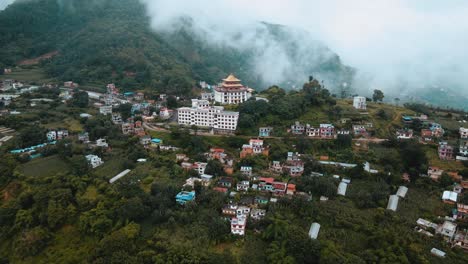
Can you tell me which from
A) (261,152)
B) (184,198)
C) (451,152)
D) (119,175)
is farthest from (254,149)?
(451,152)

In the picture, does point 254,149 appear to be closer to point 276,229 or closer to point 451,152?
point 276,229

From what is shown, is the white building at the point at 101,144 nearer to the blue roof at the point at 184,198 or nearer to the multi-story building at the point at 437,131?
the blue roof at the point at 184,198

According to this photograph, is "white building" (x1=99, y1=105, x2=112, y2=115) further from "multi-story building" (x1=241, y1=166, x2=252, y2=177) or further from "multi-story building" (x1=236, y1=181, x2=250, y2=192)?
"multi-story building" (x1=236, y1=181, x2=250, y2=192)

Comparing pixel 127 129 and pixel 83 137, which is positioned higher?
pixel 127 129

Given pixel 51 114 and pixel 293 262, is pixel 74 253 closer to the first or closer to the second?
pixel 293 262

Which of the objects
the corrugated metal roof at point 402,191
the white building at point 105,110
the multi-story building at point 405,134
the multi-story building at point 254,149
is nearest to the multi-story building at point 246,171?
the multi-story building at point 254,149
